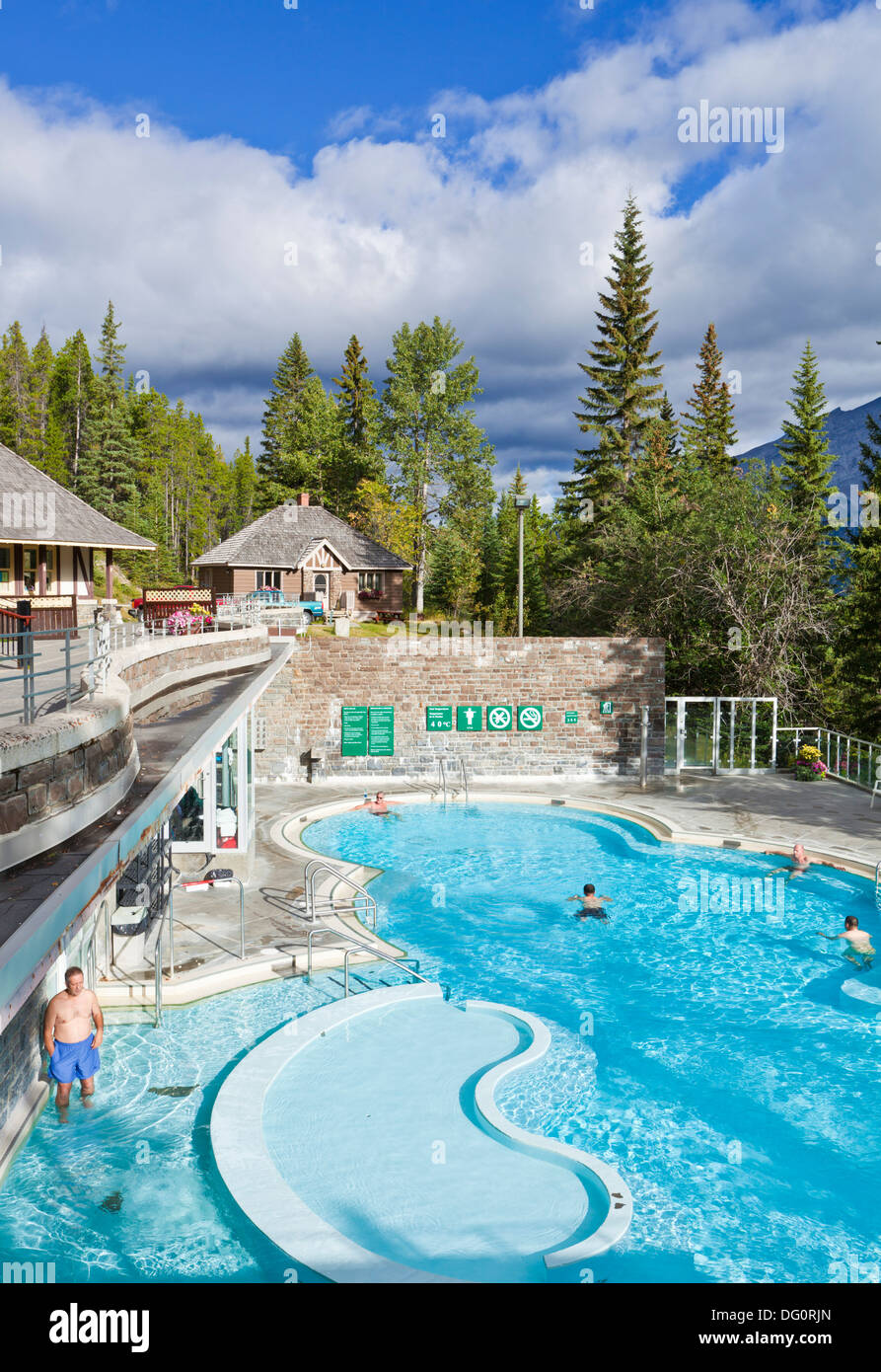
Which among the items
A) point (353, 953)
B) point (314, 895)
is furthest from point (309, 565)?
point (353, 953)

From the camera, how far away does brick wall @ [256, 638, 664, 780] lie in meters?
24.2

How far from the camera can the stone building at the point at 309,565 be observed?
142ft

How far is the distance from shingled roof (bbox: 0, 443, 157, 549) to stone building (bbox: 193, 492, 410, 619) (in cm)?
1656

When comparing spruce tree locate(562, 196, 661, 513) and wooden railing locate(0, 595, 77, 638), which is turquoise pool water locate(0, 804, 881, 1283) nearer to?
wooden railing locate(0, 595, 77, 638)

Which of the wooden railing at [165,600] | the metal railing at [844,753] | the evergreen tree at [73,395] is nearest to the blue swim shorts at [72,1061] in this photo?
the metal railing at [844,753]

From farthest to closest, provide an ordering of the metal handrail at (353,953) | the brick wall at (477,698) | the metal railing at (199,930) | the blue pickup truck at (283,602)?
1. the blue pickup truck at (283,602)
2. the brick wall at (477,698)
3. the metal railing at (199,930)
4. the metal handrail at (353,953)

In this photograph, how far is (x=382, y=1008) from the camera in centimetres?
1102

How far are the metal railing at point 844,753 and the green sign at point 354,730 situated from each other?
1291cm

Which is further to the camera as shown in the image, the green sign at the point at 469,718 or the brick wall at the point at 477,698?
the green sign at the point at 469,718

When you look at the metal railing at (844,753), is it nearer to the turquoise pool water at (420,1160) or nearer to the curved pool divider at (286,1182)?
the curved pool divider at (286,1182)

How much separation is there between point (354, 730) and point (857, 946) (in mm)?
14695

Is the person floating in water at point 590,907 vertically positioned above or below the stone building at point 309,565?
below
